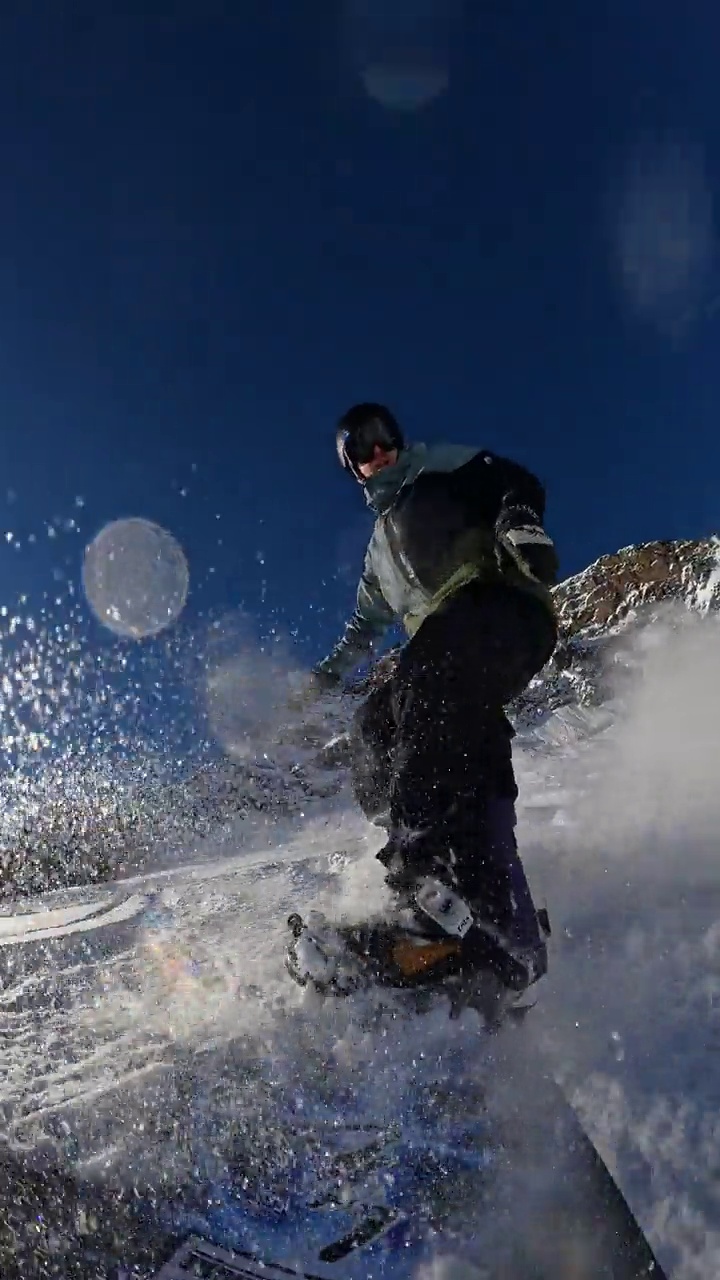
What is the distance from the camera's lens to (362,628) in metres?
4.34

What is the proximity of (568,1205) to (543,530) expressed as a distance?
78.2 inches

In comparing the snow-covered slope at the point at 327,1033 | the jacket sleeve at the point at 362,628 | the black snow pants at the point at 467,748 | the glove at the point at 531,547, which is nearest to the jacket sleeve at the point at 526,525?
the glove at the point at 531,547

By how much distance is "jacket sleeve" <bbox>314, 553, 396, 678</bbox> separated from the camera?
13.7 feet

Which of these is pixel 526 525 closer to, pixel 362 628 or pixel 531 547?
pixel 531 547

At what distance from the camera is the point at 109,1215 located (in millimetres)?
1583

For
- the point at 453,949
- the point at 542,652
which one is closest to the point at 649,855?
the point at 542,652

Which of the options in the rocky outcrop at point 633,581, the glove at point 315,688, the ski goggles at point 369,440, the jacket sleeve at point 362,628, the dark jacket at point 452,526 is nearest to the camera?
the dark jacket at point 452,526

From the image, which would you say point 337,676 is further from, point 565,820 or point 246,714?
point 565,820

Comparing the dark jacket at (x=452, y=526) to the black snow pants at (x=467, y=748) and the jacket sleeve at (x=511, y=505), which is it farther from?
the black snow pants at (x=467, y=748)

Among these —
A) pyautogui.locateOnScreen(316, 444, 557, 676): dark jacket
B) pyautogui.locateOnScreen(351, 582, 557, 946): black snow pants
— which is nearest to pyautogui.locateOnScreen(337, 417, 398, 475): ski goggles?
pyautogui.locateOnScreen(316, 444, 557, 676): dark jacket

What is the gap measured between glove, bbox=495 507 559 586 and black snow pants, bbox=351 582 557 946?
0.30 meters

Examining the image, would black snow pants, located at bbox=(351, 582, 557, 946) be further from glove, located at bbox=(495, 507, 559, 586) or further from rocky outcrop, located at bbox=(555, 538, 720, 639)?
rocky outcrop, located at bbox=(555, 538, 720, 639)

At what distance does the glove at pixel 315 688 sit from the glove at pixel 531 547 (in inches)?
71.3

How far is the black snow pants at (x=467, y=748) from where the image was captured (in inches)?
109
